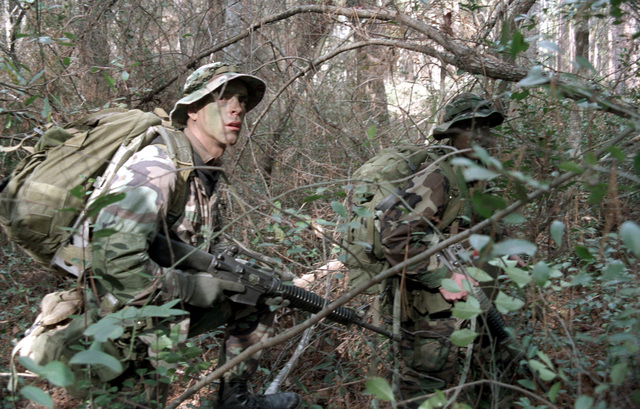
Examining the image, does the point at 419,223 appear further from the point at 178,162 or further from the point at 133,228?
the point at 133,228

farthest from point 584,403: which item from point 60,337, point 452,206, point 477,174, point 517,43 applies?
point 60,337

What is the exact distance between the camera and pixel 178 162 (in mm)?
2699

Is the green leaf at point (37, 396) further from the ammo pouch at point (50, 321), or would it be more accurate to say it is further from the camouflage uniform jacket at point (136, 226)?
the ammo pouch at point (50, 321)

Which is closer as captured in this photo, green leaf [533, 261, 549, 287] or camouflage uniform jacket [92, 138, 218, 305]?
green leaf [533, 261, 549, 287]

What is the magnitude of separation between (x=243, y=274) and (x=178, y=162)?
79cm

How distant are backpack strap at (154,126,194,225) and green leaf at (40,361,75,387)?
1.45 metres

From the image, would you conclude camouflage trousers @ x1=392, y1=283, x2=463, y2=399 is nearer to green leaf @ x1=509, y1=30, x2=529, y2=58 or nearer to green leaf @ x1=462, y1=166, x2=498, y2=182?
green leaf @ x1=509, y1=30, x2=529, y2=58

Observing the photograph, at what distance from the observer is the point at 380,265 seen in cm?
329

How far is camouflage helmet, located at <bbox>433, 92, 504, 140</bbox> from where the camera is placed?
130 inches

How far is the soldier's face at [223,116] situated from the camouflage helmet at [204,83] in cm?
6

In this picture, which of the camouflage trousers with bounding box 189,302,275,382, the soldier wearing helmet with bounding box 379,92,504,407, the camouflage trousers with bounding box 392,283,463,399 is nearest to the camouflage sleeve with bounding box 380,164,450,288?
the soldier wearing helmet with bounding box 379,92,504,407

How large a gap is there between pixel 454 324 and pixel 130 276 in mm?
1980

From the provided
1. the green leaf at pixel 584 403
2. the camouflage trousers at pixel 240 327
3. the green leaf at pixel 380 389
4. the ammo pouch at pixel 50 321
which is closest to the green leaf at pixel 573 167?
the green leaf at pixel 584 403

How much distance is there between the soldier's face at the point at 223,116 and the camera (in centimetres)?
311
